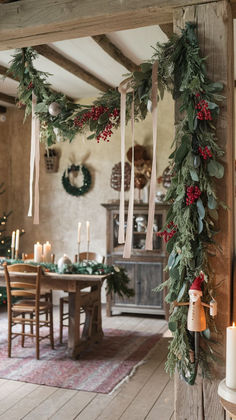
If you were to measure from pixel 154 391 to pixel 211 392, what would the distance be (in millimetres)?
1615

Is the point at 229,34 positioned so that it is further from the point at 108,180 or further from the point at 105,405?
the point at 108,180

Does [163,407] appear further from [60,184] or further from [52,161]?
[52,161]

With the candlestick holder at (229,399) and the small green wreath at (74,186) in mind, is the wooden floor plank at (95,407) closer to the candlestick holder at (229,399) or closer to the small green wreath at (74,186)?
the candlestick holder at (229,399)

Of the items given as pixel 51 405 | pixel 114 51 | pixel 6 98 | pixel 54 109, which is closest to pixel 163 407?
pixel 51 405

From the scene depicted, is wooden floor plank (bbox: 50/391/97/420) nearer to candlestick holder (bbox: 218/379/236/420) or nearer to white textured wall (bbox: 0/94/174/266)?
candlestick holder (bbox: 218/379/236/420)

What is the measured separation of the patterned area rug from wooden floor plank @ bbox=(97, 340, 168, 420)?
96mm

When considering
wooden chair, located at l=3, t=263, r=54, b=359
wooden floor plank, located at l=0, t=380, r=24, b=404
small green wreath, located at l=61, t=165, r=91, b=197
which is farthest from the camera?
small green wreath, located at l=61, t=165, r=91, b=197

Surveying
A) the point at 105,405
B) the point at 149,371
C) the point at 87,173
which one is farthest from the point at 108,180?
the point at 105,405

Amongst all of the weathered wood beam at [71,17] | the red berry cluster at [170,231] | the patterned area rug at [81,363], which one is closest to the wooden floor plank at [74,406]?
the patterned area rug at [81,363]

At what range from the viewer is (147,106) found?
2.35 m

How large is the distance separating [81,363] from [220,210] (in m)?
2.72

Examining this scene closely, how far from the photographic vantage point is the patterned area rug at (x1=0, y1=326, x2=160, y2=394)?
3.78 meters

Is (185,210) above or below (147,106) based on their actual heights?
below

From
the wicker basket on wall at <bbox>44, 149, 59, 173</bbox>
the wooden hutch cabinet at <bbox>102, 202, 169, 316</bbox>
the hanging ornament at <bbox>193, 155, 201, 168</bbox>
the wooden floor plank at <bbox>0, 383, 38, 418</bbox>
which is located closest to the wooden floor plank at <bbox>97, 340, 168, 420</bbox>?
the wooden floor plank at <bbox>0, 383, 38, 418</bbox>
